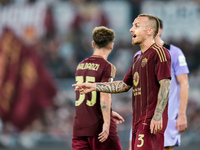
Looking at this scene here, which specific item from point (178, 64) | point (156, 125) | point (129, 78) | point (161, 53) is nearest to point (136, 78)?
point (129, 78)

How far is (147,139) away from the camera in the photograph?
14.8 feet

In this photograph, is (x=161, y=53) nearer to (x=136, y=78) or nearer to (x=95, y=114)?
→ (x=136, y=78)

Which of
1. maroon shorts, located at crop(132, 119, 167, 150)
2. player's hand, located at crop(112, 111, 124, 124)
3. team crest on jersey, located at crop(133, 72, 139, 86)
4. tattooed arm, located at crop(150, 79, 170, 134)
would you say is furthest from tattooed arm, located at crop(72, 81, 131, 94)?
player's hand, located at crop(112, 111, 124, 124)

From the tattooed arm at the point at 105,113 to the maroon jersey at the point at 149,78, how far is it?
2.14 feet

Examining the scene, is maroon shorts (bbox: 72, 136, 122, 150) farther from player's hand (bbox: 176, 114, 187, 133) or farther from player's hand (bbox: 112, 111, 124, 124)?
player's hand (bbox: 176, 114, 187, 133)

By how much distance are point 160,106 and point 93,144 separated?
1316 millimetres

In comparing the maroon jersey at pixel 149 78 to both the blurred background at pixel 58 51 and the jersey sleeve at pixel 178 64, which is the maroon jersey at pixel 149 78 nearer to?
the jersey sleeve at pixel 178 64

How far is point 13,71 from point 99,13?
11.7ft

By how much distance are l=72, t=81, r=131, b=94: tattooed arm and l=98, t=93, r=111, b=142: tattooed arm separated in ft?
1.40

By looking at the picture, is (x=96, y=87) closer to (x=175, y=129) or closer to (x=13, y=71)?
(x=175, y=129)

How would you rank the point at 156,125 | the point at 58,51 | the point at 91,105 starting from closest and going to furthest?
1. the point at 156,125
2. the point at 91,105
3. the point at 58,51

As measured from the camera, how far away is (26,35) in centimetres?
→ 1531

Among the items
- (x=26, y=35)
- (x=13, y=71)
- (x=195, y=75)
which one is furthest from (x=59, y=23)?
(x=195, y=75)

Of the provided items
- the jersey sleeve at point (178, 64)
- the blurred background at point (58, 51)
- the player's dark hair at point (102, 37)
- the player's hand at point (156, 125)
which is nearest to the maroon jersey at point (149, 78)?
the player's hand at point (156, 125)
